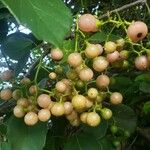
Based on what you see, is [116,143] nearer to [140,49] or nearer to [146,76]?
[146,76]

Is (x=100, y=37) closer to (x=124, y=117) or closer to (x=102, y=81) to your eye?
(x=102, y=81)

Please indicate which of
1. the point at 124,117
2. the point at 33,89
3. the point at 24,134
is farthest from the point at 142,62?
the point at 124,117

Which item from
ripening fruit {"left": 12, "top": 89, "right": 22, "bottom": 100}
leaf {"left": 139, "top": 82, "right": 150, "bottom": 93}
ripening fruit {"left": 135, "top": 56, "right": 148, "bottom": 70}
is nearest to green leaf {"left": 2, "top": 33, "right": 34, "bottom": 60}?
ripening fruit {"left": 12, "top": 89, "right": 22, "bottom": 100}

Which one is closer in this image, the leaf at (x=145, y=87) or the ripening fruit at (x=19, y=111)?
the ripening fruit at (x=19, y=111)

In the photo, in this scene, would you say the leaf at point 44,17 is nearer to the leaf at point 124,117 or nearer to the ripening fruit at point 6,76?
the ripening fruit at point 6,76

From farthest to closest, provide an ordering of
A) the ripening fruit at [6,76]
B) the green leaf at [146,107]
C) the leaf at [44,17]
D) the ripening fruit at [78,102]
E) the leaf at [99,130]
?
the green leaf at [146,107], the leaf at [99,130], the ripening fruit at [6,76], the ripening fruit at [78,102], the leaf at [44,17]

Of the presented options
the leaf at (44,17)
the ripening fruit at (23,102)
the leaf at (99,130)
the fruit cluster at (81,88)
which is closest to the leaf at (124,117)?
the leaf at (99,130)

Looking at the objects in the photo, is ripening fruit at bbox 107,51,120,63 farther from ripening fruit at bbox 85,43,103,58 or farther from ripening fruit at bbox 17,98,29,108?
ripening fruit at bbox 17,98,29,108

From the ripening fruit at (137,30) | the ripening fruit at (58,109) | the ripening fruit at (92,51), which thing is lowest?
the ripening fruit at (58,109)
